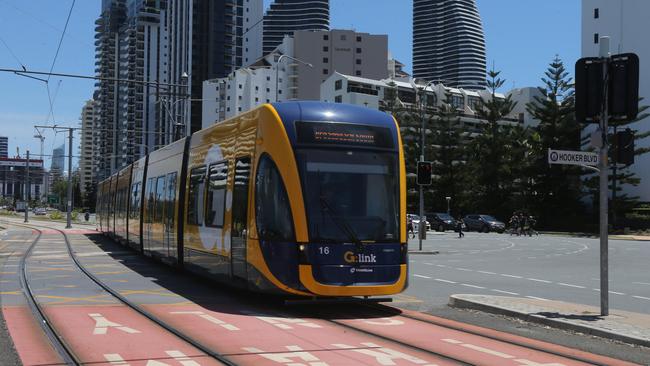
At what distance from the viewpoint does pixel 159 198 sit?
19422mm

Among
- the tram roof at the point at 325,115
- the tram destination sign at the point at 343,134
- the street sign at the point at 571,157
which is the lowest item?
the street sign at the point at 571,157

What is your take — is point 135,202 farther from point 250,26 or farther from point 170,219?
point 250,26

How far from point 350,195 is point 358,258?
1.00 meters

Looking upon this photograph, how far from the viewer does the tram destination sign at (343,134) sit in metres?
11.5

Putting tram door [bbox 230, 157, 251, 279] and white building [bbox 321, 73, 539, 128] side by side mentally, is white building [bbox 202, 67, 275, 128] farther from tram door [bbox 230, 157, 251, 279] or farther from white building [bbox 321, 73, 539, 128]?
tram door [bbox 230, 157, 251, 279]

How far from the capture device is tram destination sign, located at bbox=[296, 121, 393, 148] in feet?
37.7

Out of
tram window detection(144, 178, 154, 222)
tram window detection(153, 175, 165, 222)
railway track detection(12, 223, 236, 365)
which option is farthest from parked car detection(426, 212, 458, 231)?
railway track detection(12, 223, 236, 365)

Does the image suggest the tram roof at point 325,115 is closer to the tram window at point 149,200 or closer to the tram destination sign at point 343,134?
the tram destination sign at point 343,134

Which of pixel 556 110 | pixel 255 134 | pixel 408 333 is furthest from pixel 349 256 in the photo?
pixel 556 110

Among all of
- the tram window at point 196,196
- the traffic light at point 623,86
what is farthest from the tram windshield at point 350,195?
the tram window at point 196,196

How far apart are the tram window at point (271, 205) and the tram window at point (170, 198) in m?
6.26

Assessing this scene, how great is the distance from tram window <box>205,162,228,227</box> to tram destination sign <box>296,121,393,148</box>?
2.43 m

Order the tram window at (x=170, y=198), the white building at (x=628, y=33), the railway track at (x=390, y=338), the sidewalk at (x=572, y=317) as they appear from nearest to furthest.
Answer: the railway track at (x=390, y=338) → the sidewalk at (x=572, y=317) → the tram window at (x=170, y=198) → the white building at (x=628, y=33)

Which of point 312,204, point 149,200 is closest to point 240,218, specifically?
point 312,204
